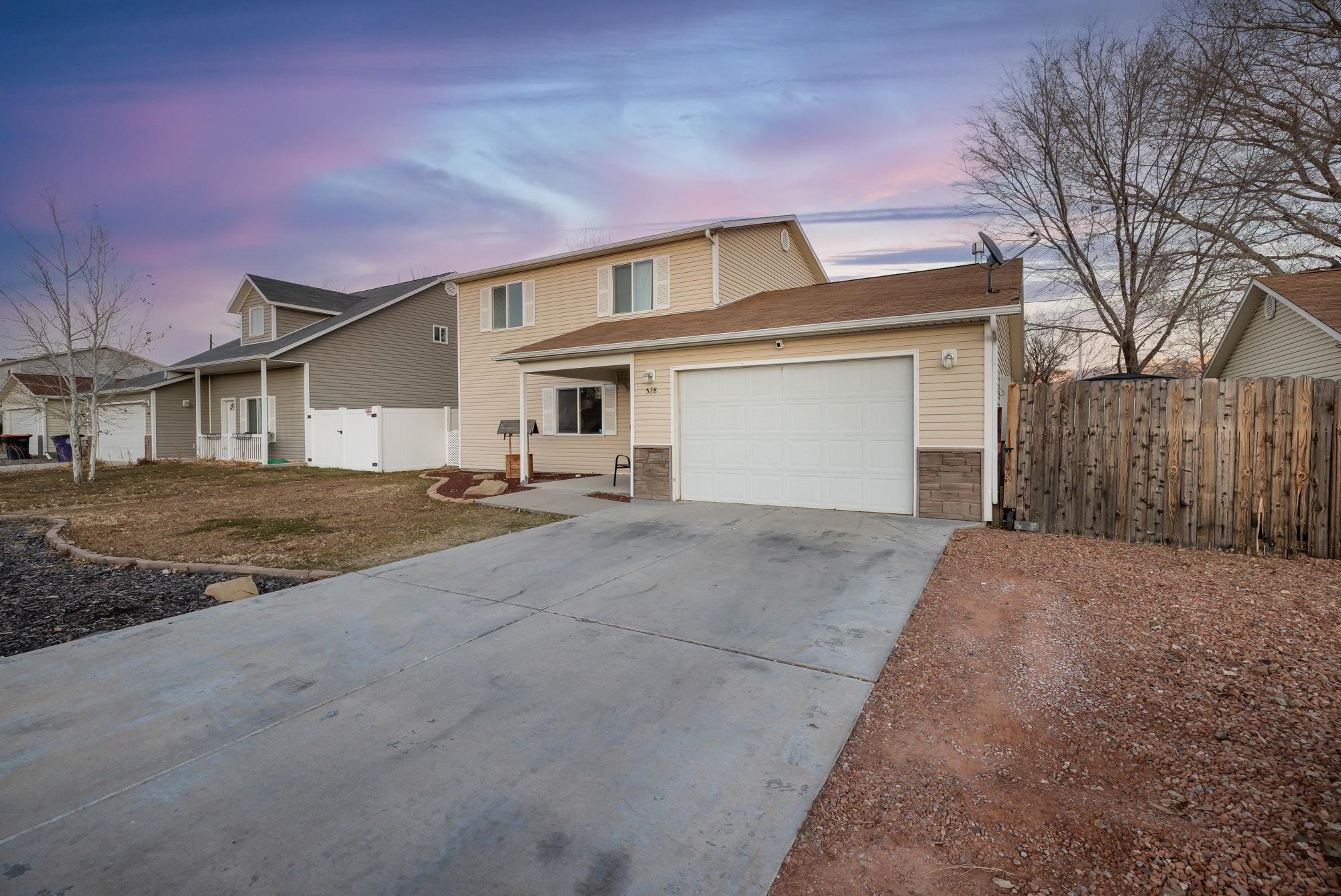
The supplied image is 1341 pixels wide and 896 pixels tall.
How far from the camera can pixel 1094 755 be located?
108 inches

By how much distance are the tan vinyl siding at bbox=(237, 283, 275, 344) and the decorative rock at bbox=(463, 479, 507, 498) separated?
1464 cm

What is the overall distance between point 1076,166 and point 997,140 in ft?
7.71

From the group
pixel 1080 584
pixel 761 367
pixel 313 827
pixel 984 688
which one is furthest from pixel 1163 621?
pixel 761 367

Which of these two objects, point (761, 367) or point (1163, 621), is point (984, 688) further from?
point (761, 367)

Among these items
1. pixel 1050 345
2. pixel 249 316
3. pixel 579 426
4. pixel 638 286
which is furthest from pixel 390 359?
pixel 1050 345

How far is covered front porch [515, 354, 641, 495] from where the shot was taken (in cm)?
1330

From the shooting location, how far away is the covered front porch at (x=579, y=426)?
13.3m

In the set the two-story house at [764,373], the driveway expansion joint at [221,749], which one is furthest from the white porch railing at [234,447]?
the driveway expansion joint at [221,749]

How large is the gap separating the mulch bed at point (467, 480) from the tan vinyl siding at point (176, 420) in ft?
45.3

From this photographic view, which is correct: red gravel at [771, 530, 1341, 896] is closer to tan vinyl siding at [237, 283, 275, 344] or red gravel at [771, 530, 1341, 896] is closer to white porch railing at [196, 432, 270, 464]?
white porch railing at [196, 432, 270, 464]

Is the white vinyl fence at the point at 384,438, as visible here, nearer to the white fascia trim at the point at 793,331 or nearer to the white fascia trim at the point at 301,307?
the white fascia trim at the point at 301,307

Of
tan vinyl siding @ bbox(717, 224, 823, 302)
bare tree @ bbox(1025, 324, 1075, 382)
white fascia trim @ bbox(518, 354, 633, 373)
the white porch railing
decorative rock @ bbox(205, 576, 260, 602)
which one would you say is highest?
tan vinyl siding @ bbox(717, 224, 823, 302)

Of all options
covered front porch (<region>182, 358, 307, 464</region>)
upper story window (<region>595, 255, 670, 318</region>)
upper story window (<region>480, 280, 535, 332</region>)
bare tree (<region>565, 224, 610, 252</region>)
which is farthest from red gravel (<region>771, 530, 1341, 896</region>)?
bare tree (<region>565, 224, 610, 252</region>)

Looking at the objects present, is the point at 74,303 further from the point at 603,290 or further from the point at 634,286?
the point at 634,286
